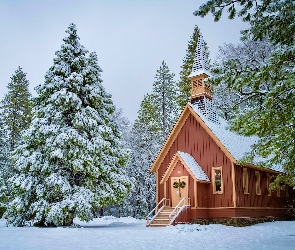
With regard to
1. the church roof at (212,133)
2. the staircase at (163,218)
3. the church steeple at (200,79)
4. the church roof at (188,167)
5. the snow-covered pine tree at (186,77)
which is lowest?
the staircase at (163,218)

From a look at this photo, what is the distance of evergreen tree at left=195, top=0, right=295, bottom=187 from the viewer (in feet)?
22.3

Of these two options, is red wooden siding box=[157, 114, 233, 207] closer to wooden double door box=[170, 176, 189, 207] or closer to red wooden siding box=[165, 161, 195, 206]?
red wooden siding box=[165, 161, 195, 206]

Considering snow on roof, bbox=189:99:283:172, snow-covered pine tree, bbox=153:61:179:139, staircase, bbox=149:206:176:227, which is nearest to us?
staircase, bbox=149:206:176:227

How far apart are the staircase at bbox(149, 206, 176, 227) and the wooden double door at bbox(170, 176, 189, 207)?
2.13ft

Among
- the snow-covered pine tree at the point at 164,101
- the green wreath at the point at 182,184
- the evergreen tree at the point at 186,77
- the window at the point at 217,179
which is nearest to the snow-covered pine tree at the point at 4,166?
the snow-covered pine tree at the point at 164,101

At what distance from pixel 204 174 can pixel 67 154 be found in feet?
27.2

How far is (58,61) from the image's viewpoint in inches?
766

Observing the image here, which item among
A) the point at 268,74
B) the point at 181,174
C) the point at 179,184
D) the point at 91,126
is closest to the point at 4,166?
the point at 91,126

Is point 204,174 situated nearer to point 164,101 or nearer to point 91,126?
point 91,126

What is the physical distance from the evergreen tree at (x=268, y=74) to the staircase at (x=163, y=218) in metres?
11.7

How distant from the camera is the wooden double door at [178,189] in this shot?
2034cm

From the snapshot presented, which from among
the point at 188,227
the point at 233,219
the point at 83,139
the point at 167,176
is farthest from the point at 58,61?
the point at 233,219

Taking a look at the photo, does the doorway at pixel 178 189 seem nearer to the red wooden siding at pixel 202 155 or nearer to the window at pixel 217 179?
the red wooden siding at pixel 202 155

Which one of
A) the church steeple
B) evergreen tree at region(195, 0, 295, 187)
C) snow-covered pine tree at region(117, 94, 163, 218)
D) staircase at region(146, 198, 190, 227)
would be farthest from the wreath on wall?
evergreen tree at region(195, 0, 295, 187)
